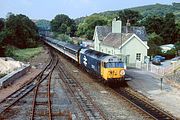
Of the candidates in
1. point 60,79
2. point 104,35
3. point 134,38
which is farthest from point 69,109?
point 104,35

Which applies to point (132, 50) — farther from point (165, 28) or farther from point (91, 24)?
point (91, 24)

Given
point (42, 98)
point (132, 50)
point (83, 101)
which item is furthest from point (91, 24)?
point (83, 101)

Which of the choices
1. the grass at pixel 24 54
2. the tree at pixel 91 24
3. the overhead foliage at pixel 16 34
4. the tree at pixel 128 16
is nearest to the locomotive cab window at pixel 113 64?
the grass at pixel 24 54

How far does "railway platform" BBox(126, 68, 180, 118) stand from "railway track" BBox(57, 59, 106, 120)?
14.0 ft

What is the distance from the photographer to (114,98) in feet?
78.8

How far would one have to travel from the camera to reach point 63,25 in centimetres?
14475

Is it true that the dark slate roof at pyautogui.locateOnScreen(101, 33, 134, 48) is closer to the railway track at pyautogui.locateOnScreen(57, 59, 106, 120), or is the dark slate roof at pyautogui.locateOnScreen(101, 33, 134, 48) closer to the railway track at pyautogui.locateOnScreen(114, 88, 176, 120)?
the railway track at pyautogui.locateOnScreen(57, 59, 106, 120)

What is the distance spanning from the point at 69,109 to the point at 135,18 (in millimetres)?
A: 104372

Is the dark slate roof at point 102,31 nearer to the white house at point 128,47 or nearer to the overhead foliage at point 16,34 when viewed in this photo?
the white house at point 128,47

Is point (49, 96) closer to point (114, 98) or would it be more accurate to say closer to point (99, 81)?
point (114, 98)

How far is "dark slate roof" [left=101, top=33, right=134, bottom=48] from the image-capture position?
46375 mm

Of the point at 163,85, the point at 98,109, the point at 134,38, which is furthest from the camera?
the point at 134,38

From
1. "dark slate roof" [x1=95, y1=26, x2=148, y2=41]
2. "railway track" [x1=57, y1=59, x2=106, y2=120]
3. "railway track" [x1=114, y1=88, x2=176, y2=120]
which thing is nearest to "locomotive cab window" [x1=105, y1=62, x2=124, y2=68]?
"railway track" [x1=114, y1=88, x2=176, y2=120]

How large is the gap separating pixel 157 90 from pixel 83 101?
7622 mm
